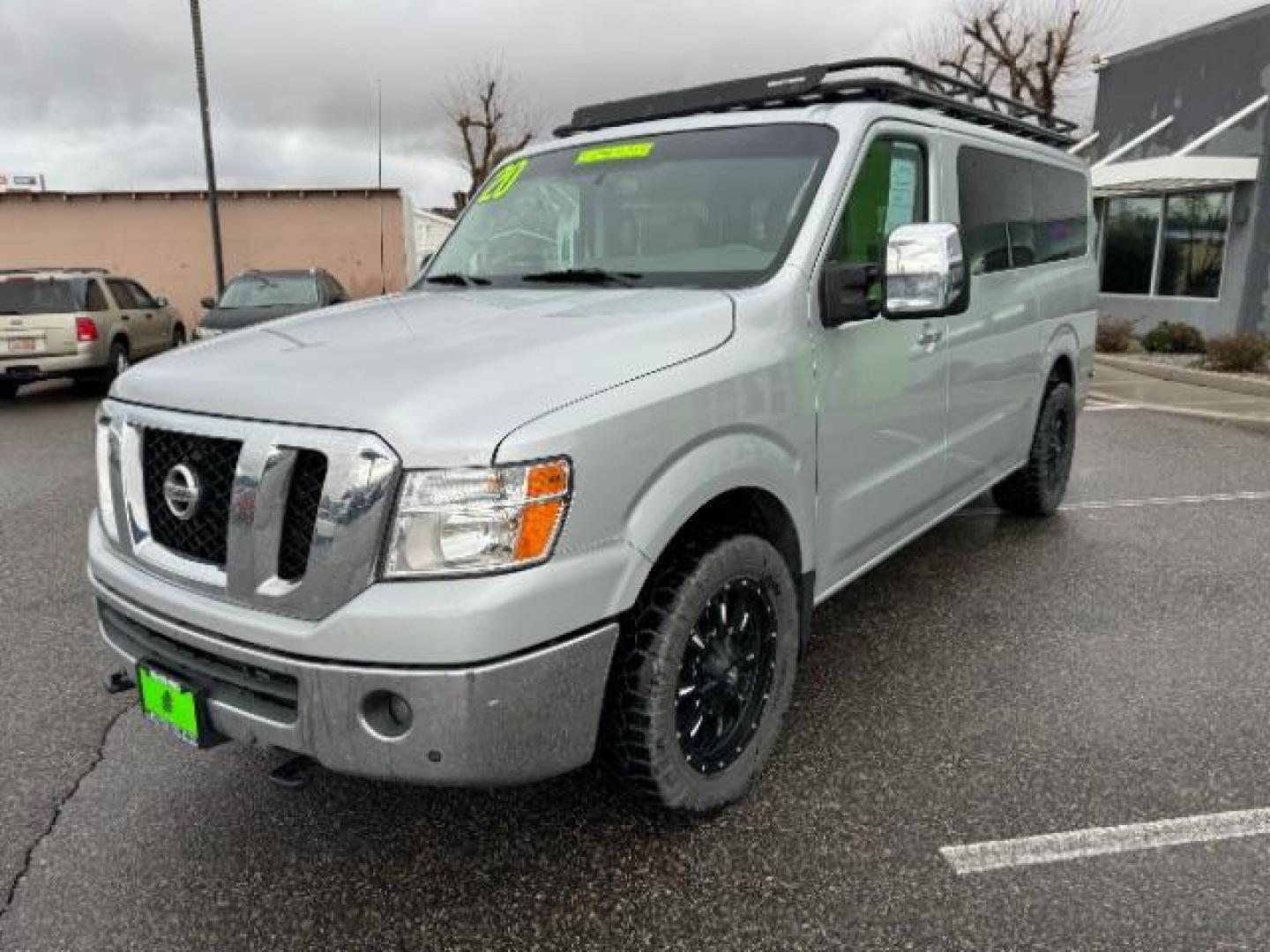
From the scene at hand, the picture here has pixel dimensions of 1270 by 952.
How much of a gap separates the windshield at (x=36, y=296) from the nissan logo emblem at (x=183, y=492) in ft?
37.7

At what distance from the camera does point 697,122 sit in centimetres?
349

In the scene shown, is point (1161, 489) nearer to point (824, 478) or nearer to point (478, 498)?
point (824, 478)

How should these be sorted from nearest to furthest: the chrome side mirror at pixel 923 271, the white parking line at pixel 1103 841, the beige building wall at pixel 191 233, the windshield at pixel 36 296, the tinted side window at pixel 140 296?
the white parking line at pixel 1103 841
the chrome side mirror at pixel 923 271
the windshield at pixel 36 296
the tinted side window at pixel 140 296
the beige building wall at pixel 191 233

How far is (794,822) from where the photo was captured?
8.99 ft

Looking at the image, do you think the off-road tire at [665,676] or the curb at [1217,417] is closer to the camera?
the off-road tire at [665,676]

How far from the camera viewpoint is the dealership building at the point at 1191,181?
594 inches

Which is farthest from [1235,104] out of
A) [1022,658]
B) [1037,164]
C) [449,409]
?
[449,409]

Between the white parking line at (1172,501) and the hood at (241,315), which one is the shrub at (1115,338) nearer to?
the white parking line at (1172,501)

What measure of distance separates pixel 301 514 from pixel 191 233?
23.8 meters

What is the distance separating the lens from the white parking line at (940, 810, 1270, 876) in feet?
8.33

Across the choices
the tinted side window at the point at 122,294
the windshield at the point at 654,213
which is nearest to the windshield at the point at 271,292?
the tinted side window at the point at 122,294

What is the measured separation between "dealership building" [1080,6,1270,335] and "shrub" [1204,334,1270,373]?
11.9 ft

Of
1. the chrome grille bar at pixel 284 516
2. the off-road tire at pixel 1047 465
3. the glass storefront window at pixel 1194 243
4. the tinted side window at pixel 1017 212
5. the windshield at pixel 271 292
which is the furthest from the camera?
the glass storefront window at pixel 1194 243

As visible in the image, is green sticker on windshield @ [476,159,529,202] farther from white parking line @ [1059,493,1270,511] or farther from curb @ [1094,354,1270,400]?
curb @ [1094,354,1270,400]
